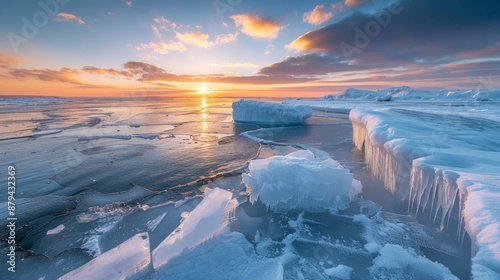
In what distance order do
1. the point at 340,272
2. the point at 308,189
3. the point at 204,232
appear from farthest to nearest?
the point at 308,189 < the point at 204,232 < the point at 340,272

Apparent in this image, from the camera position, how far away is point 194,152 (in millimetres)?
10375

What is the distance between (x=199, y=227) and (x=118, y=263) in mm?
1399

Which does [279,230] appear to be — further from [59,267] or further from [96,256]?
[59,267]

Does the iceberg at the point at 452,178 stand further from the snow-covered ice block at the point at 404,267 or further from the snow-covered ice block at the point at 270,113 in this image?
the snow-covered ice block at the point at 270,113

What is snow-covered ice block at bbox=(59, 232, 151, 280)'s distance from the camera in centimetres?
315

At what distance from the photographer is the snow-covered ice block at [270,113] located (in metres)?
21.7

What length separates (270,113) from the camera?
2331 centimetres

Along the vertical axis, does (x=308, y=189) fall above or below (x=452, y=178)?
below

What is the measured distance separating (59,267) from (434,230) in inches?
269

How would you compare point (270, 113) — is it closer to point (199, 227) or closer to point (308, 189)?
point (308, 189)

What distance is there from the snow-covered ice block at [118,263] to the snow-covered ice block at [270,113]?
766 inches

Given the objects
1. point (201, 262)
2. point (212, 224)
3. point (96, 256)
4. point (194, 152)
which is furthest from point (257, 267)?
point (194, 152)

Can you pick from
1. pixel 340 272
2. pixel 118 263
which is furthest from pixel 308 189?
pixel 118 263

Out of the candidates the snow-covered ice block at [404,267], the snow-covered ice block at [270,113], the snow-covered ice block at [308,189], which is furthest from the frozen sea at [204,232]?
the snow-covered ice block at [270,113]
